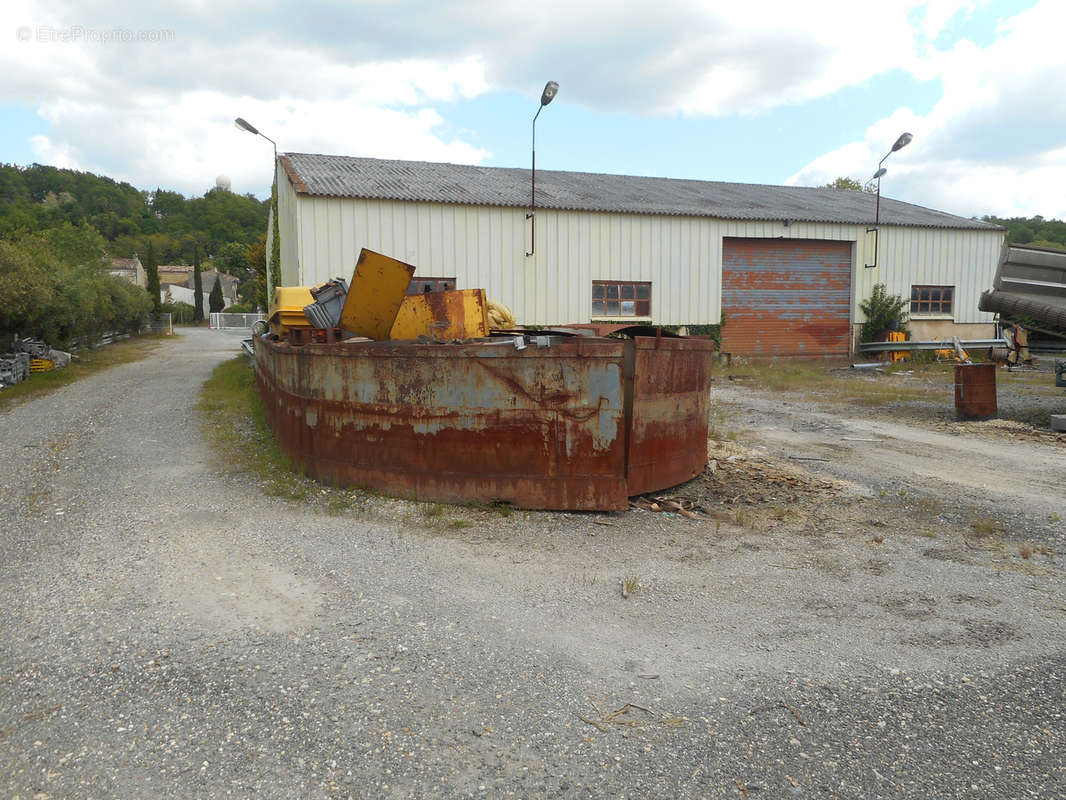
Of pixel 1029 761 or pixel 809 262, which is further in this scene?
pixel 809 262

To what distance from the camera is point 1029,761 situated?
99.3 inches

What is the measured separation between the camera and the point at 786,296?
2253 cm

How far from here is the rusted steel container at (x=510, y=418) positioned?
5582 millimetres

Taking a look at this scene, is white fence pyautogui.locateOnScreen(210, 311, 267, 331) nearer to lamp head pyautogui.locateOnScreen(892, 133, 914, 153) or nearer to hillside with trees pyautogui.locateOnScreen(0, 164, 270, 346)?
hillside with trees pyautogui.locateOnScreen(0, 164, 270, 346)

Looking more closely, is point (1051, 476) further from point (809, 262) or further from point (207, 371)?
point (207, 371)

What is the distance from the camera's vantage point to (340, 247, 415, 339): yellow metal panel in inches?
255

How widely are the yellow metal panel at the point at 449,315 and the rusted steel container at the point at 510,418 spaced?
1.69 ft

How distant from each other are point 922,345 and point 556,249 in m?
12.0

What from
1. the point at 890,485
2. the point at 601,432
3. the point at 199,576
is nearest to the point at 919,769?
the point at 601,432

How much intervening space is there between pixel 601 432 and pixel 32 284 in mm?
16556

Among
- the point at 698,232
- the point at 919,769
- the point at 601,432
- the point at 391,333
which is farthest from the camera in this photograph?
the point at 698,232

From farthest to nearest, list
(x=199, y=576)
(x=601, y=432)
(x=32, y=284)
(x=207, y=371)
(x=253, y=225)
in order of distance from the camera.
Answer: (x=253, y=225), (x=207, y=371), (x=32, y=284), (x=601, y=432), (x=199, y=576)

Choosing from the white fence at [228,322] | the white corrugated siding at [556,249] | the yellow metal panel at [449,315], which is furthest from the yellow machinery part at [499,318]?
the white fence at [228,322]

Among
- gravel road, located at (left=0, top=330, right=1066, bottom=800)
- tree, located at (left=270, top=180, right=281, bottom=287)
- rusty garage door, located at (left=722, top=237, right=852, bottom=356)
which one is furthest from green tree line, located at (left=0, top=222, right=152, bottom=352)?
rusty garage door, located at (left=722, top=237, right=852, bottom=356)
